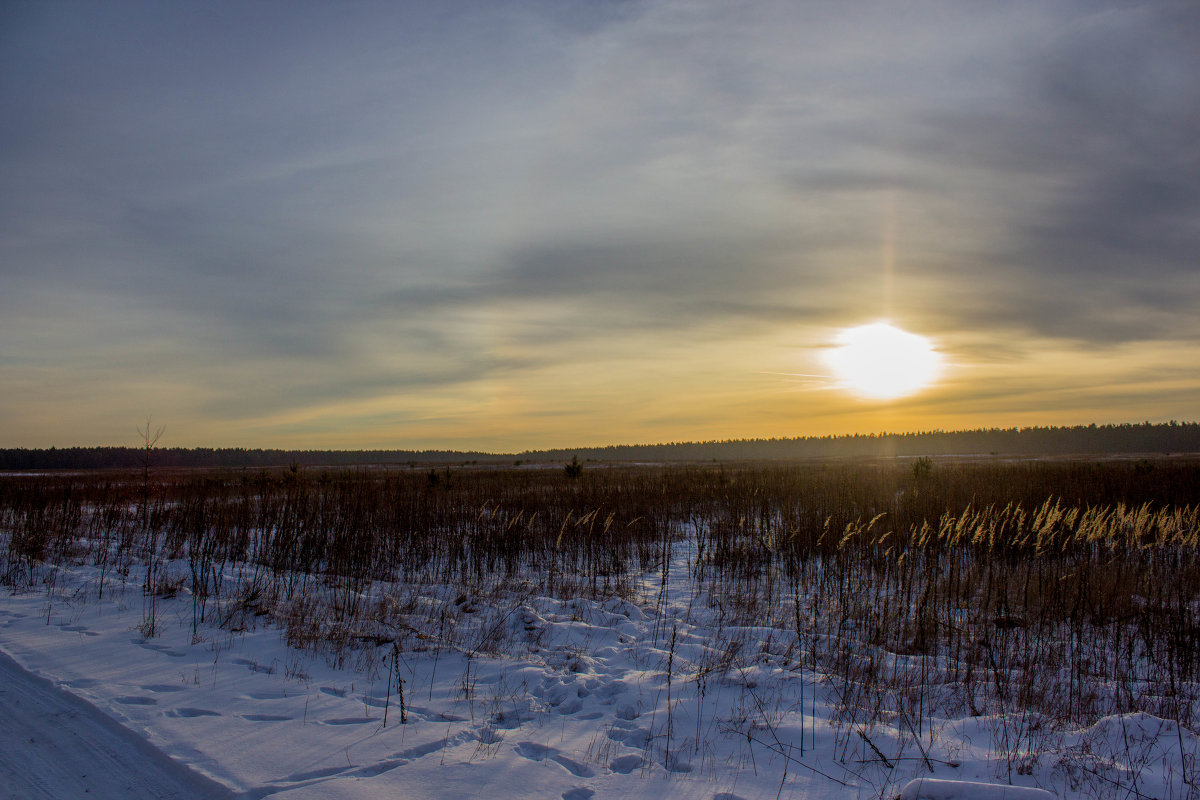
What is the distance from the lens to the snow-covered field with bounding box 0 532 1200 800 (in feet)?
10.9

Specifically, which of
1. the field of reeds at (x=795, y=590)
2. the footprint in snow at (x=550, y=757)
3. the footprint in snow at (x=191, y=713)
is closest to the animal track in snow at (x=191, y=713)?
the footprint in snow at (x=191, y=713)

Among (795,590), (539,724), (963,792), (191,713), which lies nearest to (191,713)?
(191,713)

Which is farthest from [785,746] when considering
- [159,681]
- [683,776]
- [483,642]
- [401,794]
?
[159,681]

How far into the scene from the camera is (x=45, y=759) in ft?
11.0

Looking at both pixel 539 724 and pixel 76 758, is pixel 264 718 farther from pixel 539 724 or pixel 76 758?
pixel 539 724

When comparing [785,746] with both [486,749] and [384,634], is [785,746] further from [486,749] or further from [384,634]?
[384,634]

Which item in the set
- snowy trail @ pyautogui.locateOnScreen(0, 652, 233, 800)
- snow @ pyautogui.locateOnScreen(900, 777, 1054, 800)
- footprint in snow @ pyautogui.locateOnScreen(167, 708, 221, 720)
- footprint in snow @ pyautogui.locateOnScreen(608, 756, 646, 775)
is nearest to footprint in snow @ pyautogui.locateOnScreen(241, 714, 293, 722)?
footprint in snow @ pyautogui.locateOnScreen(167, 708, 221, 720)

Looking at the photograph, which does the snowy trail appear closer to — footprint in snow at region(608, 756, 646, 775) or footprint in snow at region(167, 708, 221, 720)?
footprint in snow at region(167, 708, 221, 720)

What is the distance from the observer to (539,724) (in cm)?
416

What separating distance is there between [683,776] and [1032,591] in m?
7.25

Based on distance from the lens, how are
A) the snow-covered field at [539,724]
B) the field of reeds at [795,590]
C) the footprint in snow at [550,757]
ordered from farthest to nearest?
the field of reeds at [795,590]
the footprint in snow at [550,757]
the snow-covered field at [539,724]

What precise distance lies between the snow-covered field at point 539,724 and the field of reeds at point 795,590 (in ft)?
0.29

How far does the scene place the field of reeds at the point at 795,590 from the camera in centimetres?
496

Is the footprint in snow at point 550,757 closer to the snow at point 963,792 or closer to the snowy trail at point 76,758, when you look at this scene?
the snowy trail at point 76,758
